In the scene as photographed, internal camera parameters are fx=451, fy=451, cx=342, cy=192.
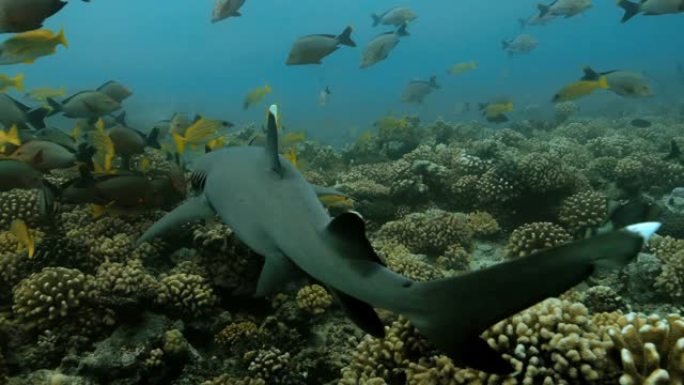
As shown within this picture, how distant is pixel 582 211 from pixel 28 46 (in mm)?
9378

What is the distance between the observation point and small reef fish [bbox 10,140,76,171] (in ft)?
20.1

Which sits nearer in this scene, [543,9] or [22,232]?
[22,232]

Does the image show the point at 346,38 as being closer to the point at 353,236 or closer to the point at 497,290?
the point at 353,236

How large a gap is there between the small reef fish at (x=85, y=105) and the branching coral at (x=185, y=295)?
5.24 metres

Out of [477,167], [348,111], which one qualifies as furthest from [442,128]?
[348,111]

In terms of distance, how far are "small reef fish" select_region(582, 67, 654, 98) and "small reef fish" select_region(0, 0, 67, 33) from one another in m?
9.25

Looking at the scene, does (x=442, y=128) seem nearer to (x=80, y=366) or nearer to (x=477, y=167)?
(x=477, y=167)

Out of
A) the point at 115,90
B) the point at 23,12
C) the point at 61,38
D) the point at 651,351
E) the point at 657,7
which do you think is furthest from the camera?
the point at 115,90

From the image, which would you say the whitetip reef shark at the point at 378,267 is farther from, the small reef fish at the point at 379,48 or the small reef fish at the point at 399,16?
the small reef fish at the point at 399,16

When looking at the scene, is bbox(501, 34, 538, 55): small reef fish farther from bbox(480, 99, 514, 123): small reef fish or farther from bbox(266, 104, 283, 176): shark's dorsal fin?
bbox(266, 104, 283, 176): shark's dorsal fin

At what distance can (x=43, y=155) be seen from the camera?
6.20 meters

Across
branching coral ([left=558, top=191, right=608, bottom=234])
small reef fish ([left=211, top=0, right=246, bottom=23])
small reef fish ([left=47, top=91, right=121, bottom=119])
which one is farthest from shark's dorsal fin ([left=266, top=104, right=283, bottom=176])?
small reef fish ([left=47, top=91, right=121, bottom=119])

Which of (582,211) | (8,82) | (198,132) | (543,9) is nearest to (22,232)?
(198,132)

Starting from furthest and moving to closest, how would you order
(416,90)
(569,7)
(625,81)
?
1. (416,90)
2. (569,7)
3. (625,81)
